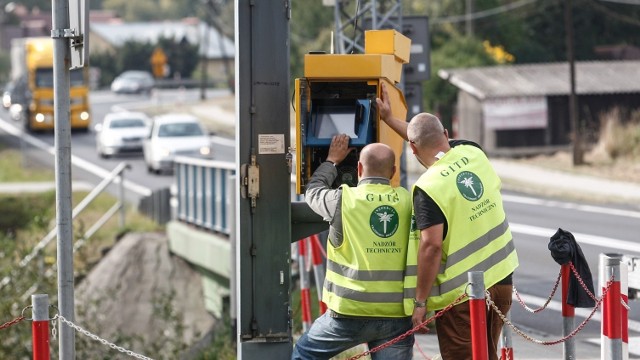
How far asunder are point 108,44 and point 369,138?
375 ft

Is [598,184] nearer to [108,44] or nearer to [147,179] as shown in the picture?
[147,179]

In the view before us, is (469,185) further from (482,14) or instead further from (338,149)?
(482,14)

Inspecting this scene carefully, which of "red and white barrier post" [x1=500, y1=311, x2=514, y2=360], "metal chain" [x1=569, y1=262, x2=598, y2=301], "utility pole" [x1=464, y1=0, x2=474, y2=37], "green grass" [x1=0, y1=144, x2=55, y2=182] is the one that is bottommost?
"green grass" [x1=0, y1=144, x2=55, y2=182]

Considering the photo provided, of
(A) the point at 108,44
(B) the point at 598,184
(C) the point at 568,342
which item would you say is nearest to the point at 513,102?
(B) the point at 598,184

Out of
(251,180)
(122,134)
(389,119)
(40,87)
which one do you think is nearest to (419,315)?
(389,119)

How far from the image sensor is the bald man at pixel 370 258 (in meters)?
7.14

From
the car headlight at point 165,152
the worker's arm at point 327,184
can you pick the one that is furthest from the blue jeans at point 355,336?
the car headlight at point 165,152

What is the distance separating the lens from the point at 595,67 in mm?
48156

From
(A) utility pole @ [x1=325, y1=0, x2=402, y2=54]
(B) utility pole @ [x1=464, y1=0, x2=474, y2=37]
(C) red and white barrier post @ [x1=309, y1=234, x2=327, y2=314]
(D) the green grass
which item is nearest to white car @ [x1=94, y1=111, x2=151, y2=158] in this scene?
(D) the green grass

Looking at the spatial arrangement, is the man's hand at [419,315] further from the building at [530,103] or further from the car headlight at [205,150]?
the building at [530,103]

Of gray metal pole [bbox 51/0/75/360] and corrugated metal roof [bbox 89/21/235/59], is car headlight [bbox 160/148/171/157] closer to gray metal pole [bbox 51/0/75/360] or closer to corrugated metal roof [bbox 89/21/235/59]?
gray metal pole [bbox 51/0/75/360]

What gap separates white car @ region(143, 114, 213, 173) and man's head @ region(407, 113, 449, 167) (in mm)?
30813

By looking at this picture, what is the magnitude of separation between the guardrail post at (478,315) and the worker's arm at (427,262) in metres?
0.19

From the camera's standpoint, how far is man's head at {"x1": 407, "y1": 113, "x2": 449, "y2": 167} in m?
7.38
